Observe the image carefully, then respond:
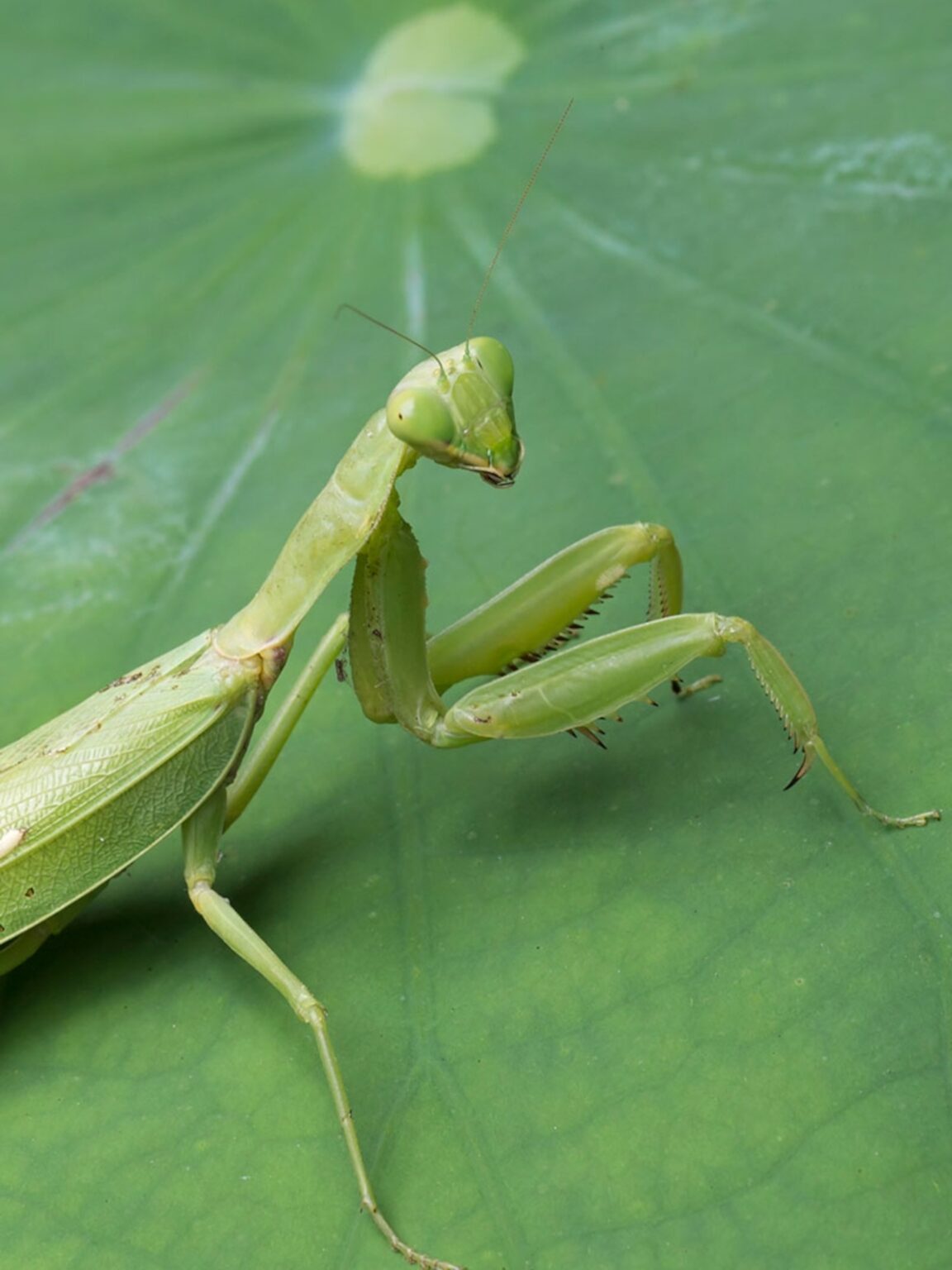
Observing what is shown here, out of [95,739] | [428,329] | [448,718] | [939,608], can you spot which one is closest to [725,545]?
[939,608]

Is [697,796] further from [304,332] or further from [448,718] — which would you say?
[304,332]

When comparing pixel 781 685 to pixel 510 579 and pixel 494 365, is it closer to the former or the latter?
pixel 494 365

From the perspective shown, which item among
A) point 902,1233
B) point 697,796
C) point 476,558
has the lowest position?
point 902,1233

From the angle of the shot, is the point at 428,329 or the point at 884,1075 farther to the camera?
the point at 428,329

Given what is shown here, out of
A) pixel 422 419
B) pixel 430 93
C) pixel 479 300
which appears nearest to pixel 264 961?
pixel 422 419

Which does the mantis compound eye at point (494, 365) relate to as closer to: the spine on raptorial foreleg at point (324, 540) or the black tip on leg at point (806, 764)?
the spine on raptorial foreleg at point (324, 540)

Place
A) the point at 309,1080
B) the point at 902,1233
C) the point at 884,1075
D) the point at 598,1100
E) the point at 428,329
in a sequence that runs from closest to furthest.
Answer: the point at 902,1233 → the point at 884,1075 → the point at 598,1100 → the point at 309,1080 → the point at 428,329

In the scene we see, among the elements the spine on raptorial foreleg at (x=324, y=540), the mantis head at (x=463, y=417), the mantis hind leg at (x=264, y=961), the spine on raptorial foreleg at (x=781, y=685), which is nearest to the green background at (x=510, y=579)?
the mantis hind leg at (x=264, y=961)
